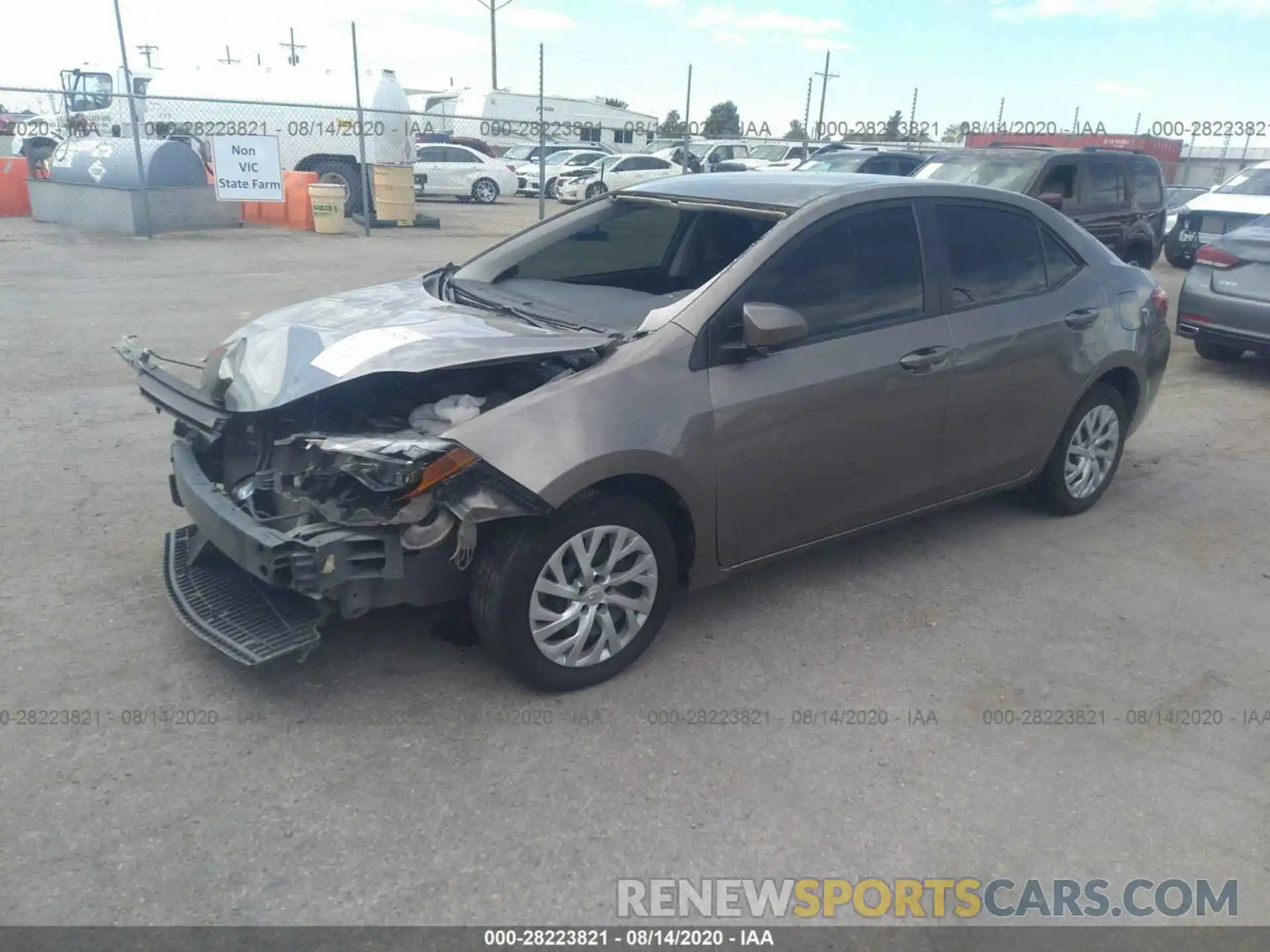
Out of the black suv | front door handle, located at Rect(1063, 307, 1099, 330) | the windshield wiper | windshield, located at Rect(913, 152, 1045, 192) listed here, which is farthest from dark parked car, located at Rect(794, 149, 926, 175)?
the windshield wiper

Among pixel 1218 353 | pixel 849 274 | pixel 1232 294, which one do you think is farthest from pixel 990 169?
pixel 849 274

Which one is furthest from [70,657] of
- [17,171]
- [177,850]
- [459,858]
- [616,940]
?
[17,171]

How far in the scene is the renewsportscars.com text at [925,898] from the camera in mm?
2646

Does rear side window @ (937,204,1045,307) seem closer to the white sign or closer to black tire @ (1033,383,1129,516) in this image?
black tire @ (1033,383,1129,516)

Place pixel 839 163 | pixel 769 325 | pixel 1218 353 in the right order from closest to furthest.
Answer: pixel 769 325 < pixel 1218 353 < pixel 839 163

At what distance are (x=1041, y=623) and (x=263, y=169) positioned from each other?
616 inches

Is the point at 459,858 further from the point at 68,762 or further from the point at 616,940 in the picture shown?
the point at 68,762

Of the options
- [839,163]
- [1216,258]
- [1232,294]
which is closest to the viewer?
[1232,294]

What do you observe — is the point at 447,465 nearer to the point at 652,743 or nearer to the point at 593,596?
the point at 593,596

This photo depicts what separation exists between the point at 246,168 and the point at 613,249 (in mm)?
13716

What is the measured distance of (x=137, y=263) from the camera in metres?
12.8

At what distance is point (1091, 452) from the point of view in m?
5.24

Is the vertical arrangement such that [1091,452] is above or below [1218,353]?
above

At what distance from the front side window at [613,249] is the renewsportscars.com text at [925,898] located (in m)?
2.79
